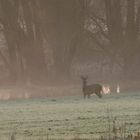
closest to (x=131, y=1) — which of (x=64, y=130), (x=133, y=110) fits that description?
(x=133, y=110)

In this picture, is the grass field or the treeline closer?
the grass field

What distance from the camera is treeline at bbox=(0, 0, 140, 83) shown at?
48.6 metres

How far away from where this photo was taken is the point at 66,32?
161 feet

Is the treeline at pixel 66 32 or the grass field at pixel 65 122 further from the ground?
the treeline at pixel 66 32

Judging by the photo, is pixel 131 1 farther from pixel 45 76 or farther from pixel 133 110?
pixel 133 110

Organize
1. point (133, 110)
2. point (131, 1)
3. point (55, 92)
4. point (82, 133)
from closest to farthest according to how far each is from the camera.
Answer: point (82, 133) < point (133, 110) < point (55, 92) < point (131, 1)

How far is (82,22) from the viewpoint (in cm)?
4891

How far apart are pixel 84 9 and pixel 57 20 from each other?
A: 2.03m

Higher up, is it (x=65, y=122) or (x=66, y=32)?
(x=66, y=32)

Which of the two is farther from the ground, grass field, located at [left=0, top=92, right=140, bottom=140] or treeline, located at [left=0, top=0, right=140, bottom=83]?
treeline, located at [left=0, top=0, right=140, bottom=83]

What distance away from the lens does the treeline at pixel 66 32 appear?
48.6 meters

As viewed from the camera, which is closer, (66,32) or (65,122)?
(65,122)

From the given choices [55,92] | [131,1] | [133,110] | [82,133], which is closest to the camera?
[82,133]

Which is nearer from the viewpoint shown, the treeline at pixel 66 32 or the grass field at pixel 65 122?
the grass field at pixel 65 122
